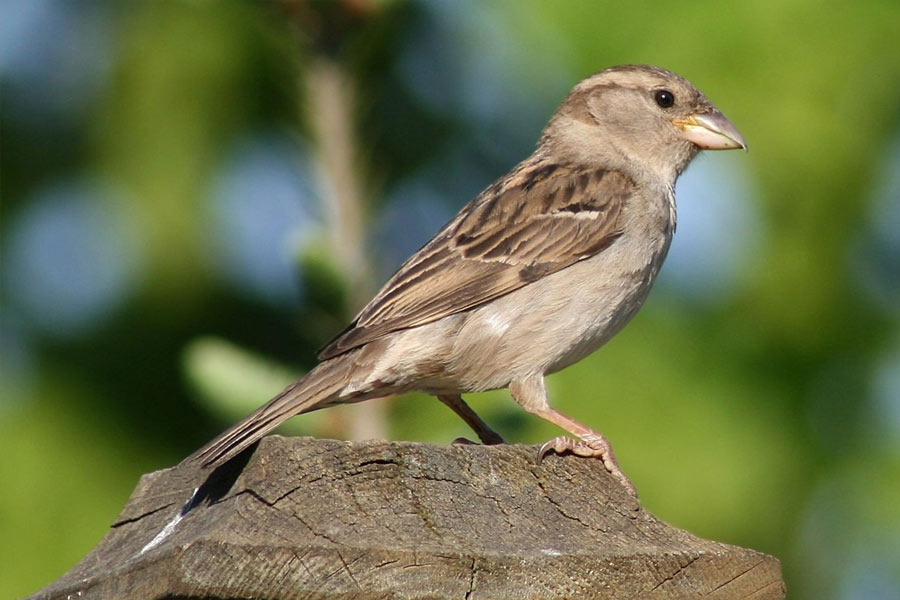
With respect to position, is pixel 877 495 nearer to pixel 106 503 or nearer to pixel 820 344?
pixel 820 344

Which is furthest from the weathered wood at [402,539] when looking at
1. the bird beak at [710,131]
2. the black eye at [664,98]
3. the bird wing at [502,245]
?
the black eye at [664,98]

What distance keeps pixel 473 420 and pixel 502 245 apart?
627 millimetres

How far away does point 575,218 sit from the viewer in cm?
511

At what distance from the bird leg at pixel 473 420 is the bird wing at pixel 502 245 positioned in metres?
0.34

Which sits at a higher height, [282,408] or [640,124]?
[640,124]

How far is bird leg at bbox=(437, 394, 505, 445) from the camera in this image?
185 inches

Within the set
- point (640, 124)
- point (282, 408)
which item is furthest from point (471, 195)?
point (282, 408)

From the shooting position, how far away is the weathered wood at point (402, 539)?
264cm

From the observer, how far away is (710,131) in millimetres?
5816

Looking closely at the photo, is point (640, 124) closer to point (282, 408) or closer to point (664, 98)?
point (664, 98)

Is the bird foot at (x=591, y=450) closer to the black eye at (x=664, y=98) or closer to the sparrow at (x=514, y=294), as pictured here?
the sparrow at (x=514, y=294)

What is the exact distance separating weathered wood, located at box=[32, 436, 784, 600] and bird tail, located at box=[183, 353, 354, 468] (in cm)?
6

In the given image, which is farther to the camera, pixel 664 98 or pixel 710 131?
pixel 664 98

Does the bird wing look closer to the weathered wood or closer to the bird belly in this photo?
the bird belly
